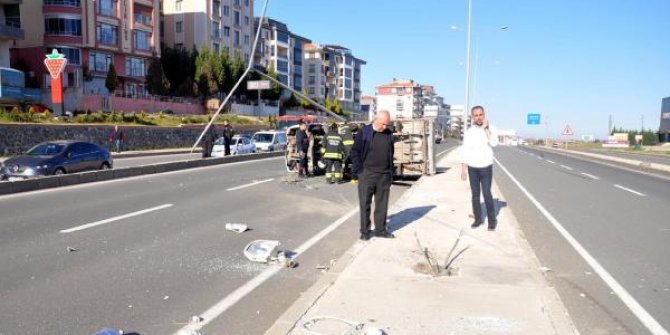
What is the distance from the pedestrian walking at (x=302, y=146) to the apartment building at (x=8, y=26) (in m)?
39.3

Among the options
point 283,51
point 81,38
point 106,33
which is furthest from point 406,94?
point 81,38

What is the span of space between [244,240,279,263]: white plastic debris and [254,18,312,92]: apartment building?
85058 mm

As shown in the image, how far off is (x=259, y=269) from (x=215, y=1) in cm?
7353

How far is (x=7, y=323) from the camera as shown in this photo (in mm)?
4648

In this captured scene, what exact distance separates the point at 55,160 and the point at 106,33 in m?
45.2

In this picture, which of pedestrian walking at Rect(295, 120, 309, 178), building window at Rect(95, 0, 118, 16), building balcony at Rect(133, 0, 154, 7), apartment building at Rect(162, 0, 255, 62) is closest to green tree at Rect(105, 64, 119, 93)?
building window at Rect(95, 0, 118, 16)

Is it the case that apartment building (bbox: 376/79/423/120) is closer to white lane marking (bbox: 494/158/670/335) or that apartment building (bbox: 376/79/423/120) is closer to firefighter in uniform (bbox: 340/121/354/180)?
firefighter in uniform (bbox: 340/121/354/180)

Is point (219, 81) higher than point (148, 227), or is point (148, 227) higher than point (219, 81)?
point (219, 81)

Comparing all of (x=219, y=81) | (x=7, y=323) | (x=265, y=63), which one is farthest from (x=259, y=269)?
(x=265, y=63)

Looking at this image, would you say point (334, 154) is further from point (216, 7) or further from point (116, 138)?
point (216, 7)

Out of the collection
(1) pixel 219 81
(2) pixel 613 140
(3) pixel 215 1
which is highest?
(3) pixel 215 1

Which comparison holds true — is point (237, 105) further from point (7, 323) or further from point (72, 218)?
point (7, 323)

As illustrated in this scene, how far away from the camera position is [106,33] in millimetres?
56312

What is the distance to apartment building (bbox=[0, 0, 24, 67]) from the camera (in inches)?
1800
